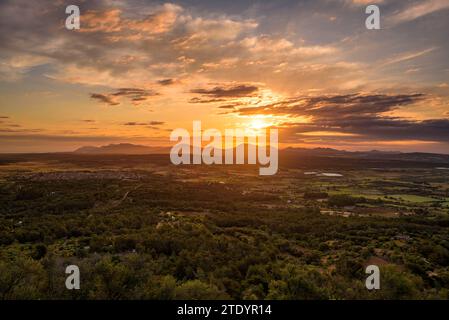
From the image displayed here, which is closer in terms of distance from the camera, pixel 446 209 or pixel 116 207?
pixel 116 207

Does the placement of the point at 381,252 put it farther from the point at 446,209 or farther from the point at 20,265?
the point at 446,209

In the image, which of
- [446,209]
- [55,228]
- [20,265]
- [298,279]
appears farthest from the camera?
[446,209]

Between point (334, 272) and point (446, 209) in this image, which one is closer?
point (334, 272)

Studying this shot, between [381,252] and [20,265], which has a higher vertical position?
[20,265]
